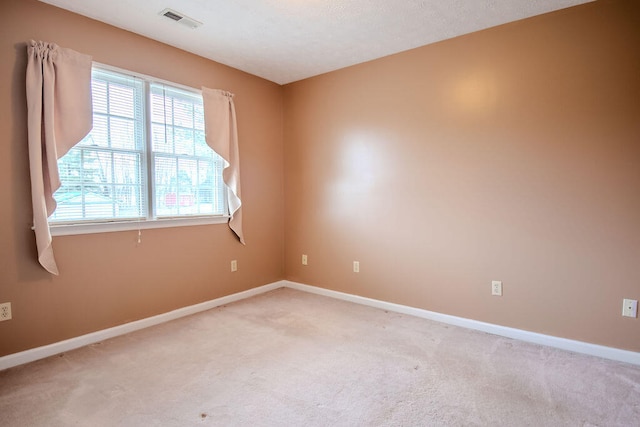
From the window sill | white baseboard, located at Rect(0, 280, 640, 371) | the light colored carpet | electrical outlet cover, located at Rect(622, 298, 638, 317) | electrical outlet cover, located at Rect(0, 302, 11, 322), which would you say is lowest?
the light colored carpet

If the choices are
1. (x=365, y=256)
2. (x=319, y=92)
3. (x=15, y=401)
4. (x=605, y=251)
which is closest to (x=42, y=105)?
(x=15, y=401)

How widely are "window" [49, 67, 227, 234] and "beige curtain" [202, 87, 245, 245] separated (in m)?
0.09

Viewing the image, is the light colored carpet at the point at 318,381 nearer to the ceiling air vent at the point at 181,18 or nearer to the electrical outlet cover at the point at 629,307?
the electrical outlet cover at the point at 629,307

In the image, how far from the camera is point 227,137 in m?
3.41

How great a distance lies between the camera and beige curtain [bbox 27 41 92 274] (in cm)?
223

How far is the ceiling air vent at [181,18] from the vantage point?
246cm

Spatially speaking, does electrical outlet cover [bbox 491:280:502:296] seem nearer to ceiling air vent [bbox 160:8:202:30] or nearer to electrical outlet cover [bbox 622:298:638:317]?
electrical outlet cover [bbox 622:298:638:317]

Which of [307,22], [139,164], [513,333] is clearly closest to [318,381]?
[513,333]

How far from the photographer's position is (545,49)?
8.14 ft

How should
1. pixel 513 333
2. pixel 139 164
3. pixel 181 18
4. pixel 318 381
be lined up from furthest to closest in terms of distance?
pixel 139 164, pixel 513 333, pixel 181 18, pixel 318 381

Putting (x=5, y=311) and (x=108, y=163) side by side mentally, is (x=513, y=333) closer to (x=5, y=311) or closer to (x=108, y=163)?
(x=108, y=163)

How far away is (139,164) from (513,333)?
3.42 meters

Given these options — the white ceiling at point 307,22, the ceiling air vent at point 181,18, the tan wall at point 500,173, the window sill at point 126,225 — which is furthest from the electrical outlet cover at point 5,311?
the tan wall at point 500,173

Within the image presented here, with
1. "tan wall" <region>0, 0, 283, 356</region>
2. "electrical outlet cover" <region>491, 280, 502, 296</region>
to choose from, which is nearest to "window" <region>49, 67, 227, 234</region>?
"tan wall" <region>0, 0, 283, 356</region>
